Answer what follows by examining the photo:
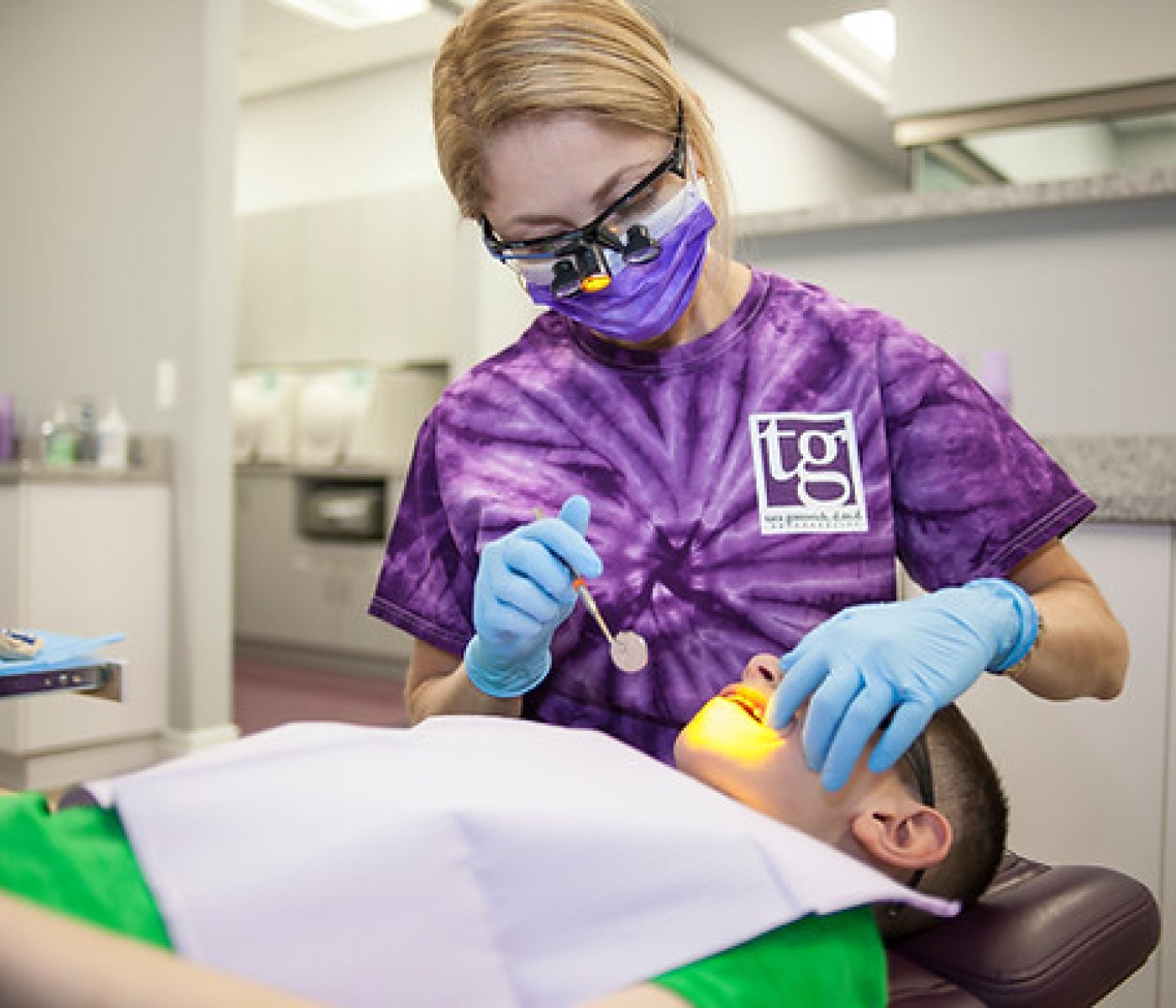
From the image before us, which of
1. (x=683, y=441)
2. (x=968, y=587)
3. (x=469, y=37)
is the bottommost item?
(x=968, y=587)

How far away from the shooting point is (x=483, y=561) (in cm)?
102

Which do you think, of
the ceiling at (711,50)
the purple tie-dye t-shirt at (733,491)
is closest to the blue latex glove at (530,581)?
the purple tie-dye t-shirt at (733,491)

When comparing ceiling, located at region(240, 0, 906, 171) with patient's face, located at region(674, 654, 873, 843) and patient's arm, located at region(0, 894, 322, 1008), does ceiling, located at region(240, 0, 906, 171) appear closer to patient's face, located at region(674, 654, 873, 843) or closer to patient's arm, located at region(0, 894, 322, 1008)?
patient's face, located at region(674, 654, 873, 843)

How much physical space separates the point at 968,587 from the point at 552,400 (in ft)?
1.55

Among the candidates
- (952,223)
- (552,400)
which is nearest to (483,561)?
(552,400)

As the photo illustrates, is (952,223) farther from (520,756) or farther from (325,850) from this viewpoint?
(325,850)

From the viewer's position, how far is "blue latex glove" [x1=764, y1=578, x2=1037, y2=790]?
85 cm

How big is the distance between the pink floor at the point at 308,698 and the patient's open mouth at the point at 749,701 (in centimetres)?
295

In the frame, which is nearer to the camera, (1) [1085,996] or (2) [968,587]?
(1) [1085,996]

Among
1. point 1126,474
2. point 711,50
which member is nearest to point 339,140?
point 711,50

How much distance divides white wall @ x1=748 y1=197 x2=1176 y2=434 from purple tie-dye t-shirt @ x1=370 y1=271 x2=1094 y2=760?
139 cm

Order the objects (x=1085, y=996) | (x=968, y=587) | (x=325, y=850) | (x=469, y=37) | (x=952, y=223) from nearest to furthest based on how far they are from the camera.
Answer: (x=325, y=850) < (x=1085, y=996) < (x=968, y=587) < (x=469, y=37) < (x=952, y=223)

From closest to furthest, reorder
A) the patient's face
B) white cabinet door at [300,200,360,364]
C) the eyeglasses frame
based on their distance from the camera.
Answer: the patient's face < the eyeglasses frame < white cabinet door at [300,200,360,364]

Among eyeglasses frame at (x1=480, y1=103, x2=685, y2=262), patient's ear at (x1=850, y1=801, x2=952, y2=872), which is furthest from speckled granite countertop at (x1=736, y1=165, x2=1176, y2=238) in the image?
patient's ear at (x1=850, y1=801, x2=952, y2=872)
